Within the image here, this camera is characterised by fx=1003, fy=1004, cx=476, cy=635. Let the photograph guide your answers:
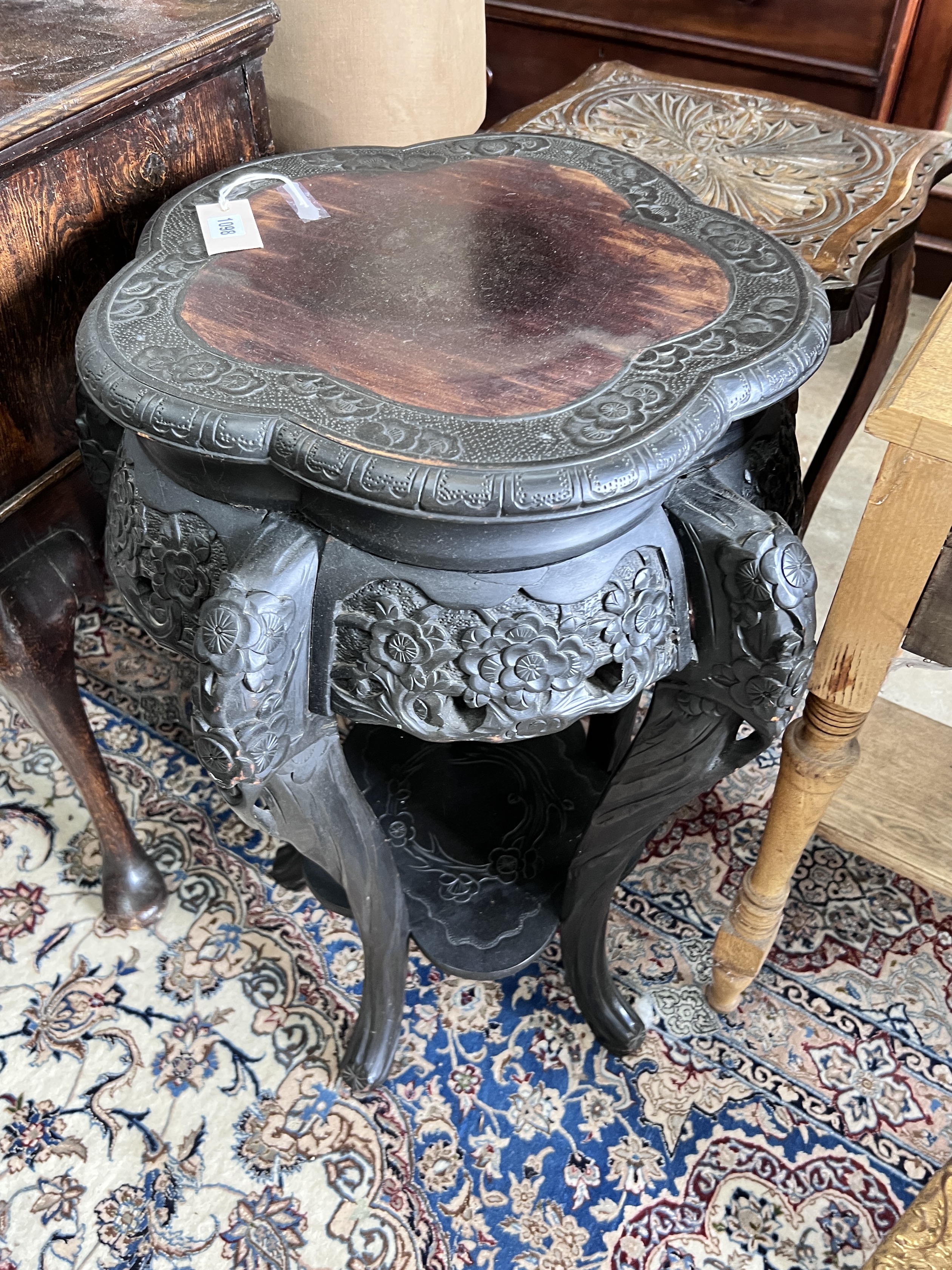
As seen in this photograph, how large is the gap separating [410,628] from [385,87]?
95cm

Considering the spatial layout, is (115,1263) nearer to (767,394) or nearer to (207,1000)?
(207,1000)

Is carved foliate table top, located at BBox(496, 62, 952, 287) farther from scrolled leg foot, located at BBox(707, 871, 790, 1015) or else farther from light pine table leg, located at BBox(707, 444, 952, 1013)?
scrolled leg foot, located at BBox(707, 871, 790, 1015)

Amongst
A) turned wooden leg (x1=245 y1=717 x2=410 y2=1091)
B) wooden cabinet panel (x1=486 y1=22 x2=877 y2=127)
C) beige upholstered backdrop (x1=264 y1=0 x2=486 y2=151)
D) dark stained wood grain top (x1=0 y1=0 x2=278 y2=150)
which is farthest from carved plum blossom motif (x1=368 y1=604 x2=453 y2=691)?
wooden cabinet panel (x1=486 y1=22 x2=877 y2=127)

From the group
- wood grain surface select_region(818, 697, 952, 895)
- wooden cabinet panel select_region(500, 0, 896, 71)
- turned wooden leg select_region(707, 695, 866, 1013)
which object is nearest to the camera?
turned wooden leg select_region(707, 695, 866, 1013)

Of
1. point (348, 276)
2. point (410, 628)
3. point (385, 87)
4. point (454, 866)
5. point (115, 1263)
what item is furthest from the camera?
point (385, 87)

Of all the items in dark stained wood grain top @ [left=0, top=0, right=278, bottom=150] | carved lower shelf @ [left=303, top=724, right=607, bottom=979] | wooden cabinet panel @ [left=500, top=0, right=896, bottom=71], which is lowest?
carved lower shelf @ [left=303, top=724, right=607, bottom=979]

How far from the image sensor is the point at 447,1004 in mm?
1093

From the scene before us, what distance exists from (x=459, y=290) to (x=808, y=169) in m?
0.58

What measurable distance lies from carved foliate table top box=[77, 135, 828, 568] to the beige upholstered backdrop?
439 millimetres

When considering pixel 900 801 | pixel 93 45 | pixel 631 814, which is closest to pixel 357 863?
pixel 631 814

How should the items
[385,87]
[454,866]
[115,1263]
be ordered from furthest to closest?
[385,87] < [454,866] < [115,1263]

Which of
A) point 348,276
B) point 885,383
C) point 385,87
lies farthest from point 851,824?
point 885,383

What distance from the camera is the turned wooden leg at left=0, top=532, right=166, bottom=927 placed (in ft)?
2.94

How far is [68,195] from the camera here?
0.82 meters
